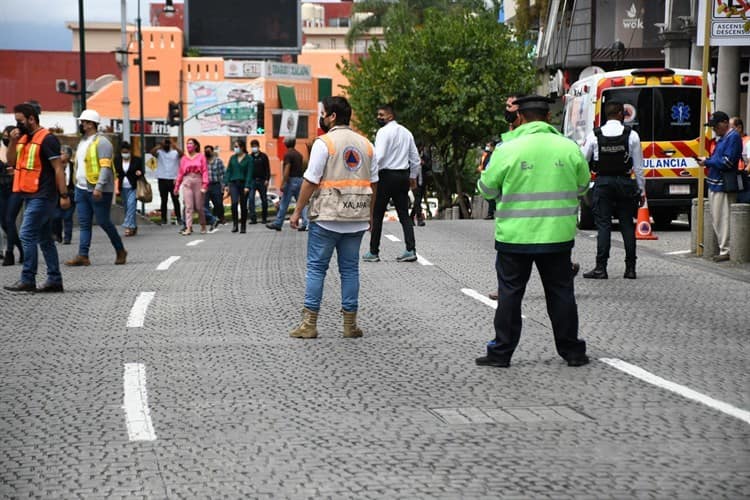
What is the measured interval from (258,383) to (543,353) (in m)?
2.25

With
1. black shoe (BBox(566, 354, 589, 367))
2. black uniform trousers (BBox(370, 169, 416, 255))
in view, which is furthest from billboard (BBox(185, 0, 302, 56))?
black shoe (BBox(566, 354, 589, 367))

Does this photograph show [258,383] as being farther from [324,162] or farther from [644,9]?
[644,9]

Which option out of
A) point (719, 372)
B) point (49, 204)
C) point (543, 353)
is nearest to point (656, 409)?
point (719, 372)

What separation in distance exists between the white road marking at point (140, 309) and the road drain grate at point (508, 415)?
4374mm

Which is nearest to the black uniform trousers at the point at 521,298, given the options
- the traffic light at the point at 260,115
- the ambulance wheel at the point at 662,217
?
the ambulance wheel at the point at 662,217

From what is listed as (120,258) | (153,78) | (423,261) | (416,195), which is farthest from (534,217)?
(153,78)

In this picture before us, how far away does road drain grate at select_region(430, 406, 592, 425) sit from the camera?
6.70 m

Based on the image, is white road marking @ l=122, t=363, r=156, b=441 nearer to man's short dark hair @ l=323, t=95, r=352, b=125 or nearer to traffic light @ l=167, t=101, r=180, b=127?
man's short dark hair @ l=323, t=95, r=352, b=125

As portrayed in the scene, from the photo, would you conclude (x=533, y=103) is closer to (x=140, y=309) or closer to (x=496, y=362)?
(x=496, y=362)

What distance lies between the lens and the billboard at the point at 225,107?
3593 inches

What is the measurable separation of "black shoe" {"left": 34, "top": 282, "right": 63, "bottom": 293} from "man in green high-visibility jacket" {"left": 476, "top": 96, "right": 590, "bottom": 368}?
20.6ft

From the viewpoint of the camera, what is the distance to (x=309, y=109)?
98750 millimetres

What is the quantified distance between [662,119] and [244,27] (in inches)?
2865

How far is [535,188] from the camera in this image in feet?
27.3
